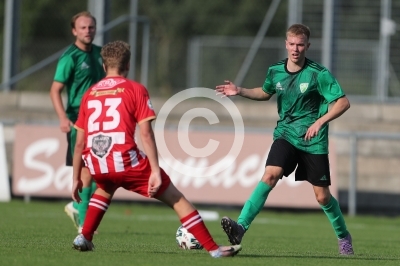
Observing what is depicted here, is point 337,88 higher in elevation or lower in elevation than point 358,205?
higher

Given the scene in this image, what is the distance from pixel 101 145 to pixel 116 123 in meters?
0.21

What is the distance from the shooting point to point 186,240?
859cm

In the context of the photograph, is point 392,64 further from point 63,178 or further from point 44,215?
point 44,215

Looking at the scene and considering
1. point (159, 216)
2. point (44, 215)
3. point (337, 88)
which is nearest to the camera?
point (337, 88)

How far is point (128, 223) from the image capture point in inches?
507

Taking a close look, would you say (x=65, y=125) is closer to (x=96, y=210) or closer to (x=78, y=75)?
(x=78, y=75)

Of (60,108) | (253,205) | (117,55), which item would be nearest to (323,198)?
(253,205)

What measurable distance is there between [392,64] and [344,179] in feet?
15.8

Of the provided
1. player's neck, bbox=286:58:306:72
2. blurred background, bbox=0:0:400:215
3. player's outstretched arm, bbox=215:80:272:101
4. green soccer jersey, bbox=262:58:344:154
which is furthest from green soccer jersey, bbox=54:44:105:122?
blurred background, bbox=0:0:400:215

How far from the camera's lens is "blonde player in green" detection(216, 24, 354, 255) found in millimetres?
8516

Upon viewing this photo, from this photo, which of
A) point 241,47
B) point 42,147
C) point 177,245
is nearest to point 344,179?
point 42,147

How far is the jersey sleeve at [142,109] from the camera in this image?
7.21 m

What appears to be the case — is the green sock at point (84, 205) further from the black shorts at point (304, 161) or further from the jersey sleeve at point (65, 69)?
the black shorts at point (304, 161)

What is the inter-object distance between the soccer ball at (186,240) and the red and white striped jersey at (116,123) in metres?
1.50
